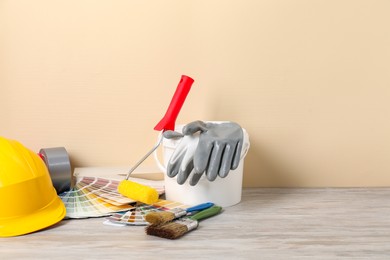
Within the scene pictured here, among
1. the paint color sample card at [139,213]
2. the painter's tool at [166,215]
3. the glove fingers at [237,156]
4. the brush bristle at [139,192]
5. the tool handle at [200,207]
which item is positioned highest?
the glove fingers at [237,156]

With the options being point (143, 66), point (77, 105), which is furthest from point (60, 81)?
point (143, 66)

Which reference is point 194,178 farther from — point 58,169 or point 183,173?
point 58,169

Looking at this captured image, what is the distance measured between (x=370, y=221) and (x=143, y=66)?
1.96 ft

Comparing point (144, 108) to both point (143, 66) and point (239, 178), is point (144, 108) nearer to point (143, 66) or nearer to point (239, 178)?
point (143, 66)

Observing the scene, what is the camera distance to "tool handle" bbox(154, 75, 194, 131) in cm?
101

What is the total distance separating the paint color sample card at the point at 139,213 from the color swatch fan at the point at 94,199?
18 mm

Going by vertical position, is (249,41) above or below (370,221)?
above

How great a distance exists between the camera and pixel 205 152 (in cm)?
89

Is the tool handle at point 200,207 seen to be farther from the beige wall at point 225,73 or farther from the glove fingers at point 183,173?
the beige wall at point 225,73

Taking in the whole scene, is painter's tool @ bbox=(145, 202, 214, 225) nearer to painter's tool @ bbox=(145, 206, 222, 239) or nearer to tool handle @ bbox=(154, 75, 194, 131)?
painter's tool @ bbox=(145, 206, 222, 239)

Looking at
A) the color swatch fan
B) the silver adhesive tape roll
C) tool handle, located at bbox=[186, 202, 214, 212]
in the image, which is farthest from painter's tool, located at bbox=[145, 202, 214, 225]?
the silver adhesive tape roll

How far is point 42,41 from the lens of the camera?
1.13 metres

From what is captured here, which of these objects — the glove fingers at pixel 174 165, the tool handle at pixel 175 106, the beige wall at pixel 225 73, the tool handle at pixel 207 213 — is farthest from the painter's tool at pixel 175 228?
the beige wall at pixel 225 73

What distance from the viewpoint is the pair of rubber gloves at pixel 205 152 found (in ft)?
2.89
